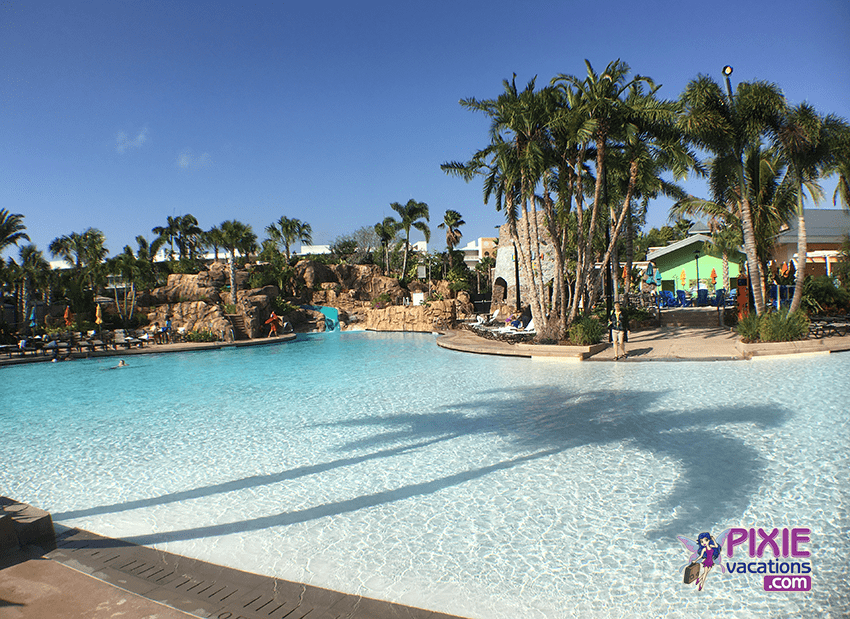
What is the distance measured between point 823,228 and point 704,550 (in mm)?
40626

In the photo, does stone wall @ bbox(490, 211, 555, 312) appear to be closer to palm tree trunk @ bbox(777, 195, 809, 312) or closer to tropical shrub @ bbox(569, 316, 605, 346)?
tropical shrub @ bbox(569, 316, 605, 346)

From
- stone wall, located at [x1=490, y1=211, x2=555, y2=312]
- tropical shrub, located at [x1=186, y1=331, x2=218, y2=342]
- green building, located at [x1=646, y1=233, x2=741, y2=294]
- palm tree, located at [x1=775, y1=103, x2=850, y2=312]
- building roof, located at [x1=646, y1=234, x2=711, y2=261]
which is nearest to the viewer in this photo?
palm tree, located at [x1=775, y1=103, x2=850, y2=312]

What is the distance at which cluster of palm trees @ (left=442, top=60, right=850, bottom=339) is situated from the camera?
14445mm

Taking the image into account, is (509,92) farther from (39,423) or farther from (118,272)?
(118,272)

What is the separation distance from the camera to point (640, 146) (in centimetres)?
1614

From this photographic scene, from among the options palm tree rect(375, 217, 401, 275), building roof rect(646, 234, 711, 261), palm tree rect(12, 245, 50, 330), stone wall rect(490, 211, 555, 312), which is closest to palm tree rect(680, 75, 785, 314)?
stone wall rect(490, 211, 555, 312)

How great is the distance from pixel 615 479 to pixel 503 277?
28391 millimetres

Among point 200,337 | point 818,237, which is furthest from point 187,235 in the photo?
point 818,237

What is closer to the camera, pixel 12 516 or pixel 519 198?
pixel 12 516

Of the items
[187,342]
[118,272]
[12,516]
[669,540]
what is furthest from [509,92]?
[118,272]

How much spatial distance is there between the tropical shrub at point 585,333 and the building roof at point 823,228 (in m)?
22.8

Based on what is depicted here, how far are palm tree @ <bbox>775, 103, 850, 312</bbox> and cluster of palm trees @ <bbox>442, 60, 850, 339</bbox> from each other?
3cm

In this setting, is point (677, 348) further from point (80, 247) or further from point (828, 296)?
point (80, 247)

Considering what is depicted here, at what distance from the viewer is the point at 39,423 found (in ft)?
32.4
